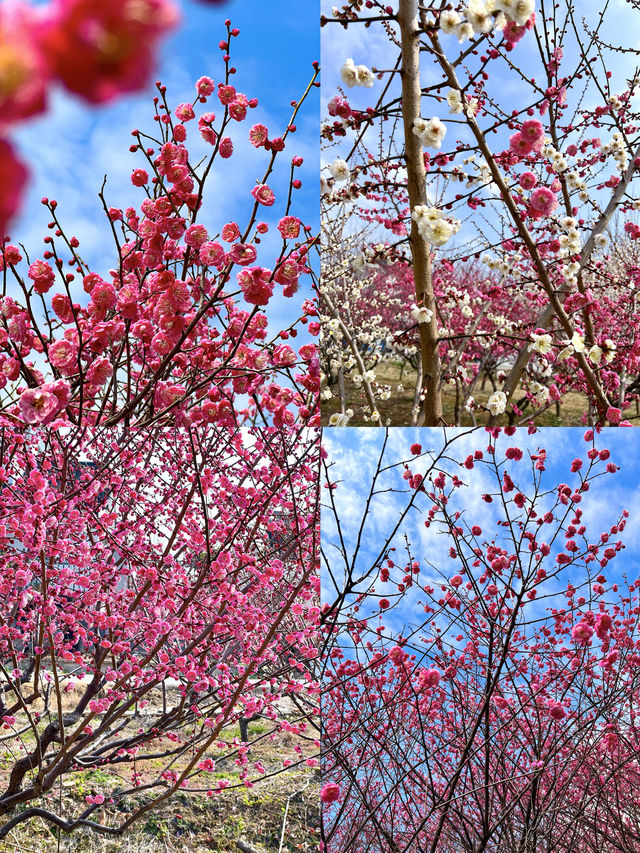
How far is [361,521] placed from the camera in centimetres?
209

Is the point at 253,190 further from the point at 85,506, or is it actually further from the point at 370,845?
the point at 370,845

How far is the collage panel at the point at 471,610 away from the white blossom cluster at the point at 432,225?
0.60m

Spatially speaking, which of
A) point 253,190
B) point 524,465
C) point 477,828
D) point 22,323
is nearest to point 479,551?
point 524,465

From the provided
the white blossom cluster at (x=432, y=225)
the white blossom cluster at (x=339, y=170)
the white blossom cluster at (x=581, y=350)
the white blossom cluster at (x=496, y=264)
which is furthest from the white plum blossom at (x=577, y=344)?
the white blossom cluster at (x=339, y=170)

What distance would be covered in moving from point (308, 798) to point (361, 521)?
177 centimetres

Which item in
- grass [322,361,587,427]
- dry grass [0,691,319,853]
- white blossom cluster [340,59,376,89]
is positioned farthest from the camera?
grass [322,361,587,427]

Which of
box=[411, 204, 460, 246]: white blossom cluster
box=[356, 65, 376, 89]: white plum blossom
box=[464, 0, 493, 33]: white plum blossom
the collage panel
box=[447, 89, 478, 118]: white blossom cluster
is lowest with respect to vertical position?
the collage panel

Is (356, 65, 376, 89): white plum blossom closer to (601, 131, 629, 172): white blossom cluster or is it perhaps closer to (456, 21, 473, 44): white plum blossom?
(456, 21, 473, 44): white plum blossom

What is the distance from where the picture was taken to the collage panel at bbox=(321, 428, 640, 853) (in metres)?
2.00

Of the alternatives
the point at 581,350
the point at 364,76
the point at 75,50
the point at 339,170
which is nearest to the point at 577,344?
the point at 581,350

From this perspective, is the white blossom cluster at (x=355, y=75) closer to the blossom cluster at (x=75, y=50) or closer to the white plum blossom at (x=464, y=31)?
the white plum blossom at (x=464, y=31)

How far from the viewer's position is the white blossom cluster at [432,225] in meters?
1.78

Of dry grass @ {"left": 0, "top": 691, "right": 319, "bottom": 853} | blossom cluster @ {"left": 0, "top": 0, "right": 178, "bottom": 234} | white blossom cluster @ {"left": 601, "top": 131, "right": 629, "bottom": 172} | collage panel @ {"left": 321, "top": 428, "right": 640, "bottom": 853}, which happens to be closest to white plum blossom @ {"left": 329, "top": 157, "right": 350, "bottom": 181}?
collage panel @ {"left": 321, "top": 428, "right": 640, "bottom": 853}

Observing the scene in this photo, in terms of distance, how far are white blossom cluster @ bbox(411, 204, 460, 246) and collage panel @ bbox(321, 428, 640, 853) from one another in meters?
0.60
